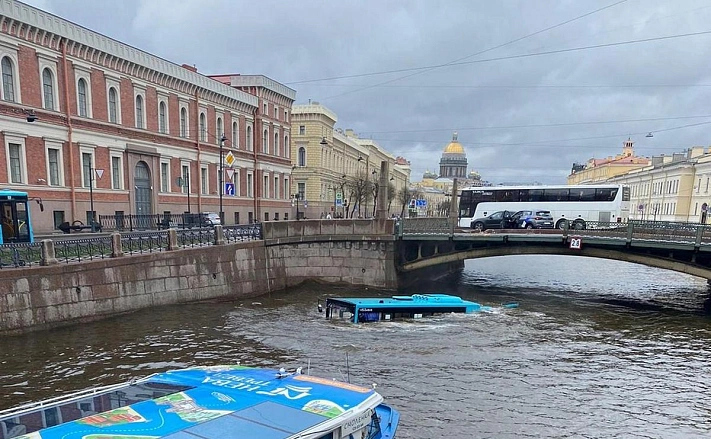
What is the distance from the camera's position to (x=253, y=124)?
4812 cm

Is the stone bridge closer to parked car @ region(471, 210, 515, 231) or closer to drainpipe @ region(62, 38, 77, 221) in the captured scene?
parked car @ region(471, 210, 515, 231)

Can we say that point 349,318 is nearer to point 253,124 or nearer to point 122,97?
point 122,97

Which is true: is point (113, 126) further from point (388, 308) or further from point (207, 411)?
point (207, 411)

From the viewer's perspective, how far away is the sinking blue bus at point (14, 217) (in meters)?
17.9

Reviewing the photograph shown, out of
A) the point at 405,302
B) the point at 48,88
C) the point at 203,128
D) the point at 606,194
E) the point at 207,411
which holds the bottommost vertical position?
the point at 405,302

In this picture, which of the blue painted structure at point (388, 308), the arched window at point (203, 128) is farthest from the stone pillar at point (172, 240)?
the arched window at point (203, 128)

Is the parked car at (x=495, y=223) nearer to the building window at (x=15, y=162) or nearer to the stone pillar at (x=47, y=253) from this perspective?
the stone pillar at (x=47, y=253)

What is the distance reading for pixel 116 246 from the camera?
17844 mm

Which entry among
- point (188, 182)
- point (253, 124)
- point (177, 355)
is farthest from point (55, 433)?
point (253, 124)

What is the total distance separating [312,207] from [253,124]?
54.2 ft

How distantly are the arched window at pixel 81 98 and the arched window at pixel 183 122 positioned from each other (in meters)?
9.42

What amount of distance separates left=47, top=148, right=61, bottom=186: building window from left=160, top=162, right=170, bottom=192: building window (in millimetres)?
9375

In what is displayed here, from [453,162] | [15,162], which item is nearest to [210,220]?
[15,162]

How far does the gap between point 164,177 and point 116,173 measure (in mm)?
4976
